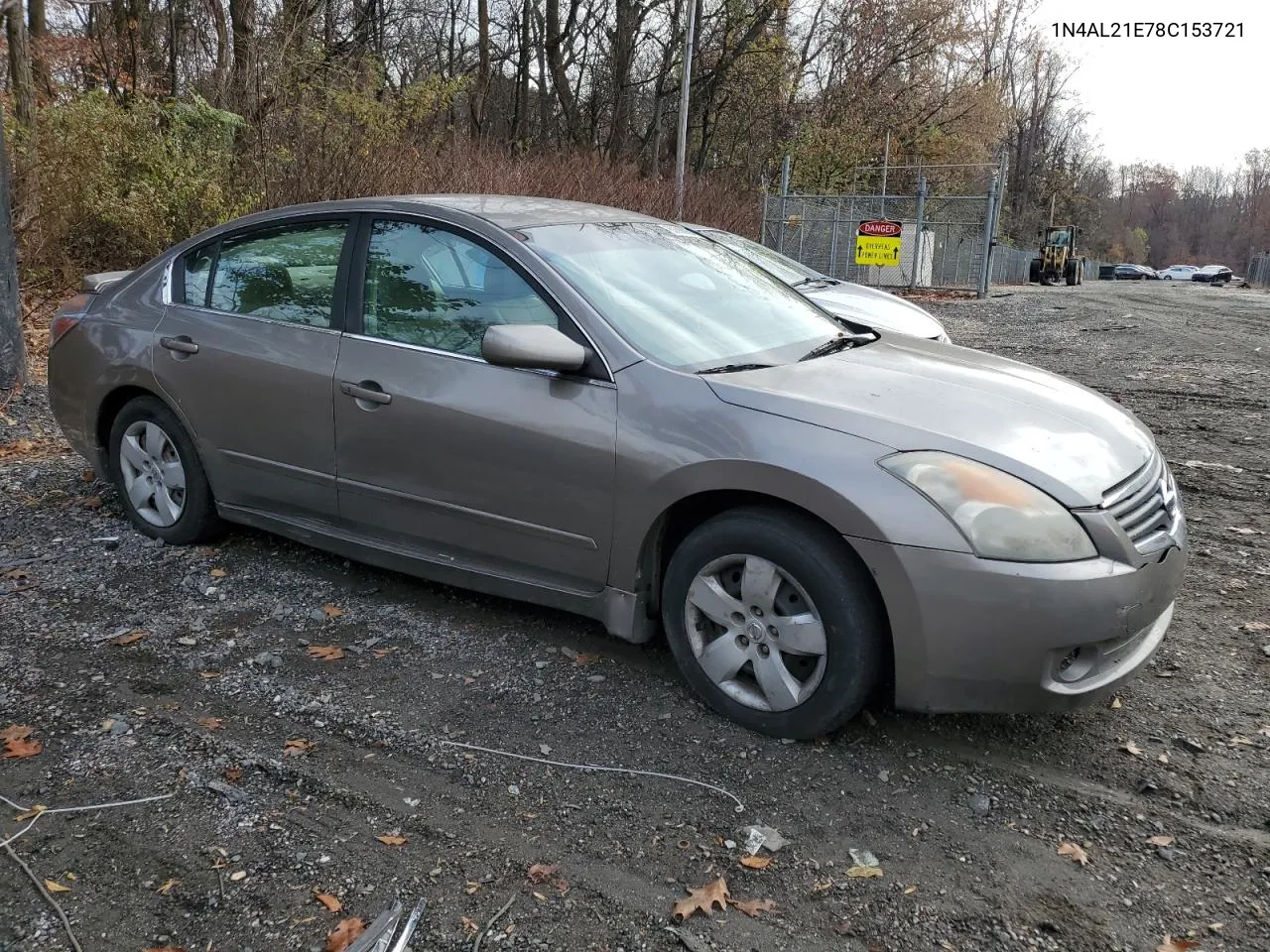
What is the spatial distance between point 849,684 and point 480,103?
29.8 m

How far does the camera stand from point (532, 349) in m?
3.38

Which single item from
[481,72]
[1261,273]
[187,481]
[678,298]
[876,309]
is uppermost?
[481,72]

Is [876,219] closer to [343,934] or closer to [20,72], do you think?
[20,72]

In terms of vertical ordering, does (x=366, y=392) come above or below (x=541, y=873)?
above

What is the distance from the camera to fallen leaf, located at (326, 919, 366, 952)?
7.70 feet

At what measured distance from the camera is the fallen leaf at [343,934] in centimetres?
Result: 235

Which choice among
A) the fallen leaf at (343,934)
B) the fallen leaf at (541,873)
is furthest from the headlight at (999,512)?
the fallen leaf at (343,934)

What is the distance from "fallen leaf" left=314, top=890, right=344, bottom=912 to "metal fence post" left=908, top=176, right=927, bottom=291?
1945 centimetres

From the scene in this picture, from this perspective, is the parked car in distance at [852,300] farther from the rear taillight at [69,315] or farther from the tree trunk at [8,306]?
the tree trunk at [8,306]

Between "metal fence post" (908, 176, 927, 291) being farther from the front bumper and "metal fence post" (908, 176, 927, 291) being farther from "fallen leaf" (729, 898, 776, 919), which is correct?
"fallen leaf" (729, 898, 776, 919)

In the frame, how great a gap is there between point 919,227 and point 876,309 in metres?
13.1

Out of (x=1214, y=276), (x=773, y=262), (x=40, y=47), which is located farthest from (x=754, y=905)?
(x=1214, y=276)

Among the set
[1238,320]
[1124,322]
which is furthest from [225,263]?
[1238,320]

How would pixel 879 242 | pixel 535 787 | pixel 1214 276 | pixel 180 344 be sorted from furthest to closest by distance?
pixel 1214 276 → pixel 879 242 → pixel 180 344 → pixel 535 787
